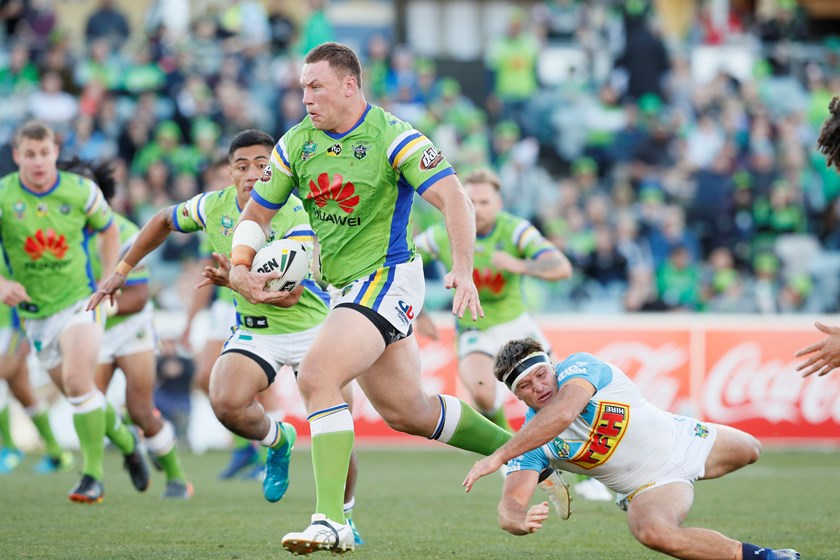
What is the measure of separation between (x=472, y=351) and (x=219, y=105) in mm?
10074

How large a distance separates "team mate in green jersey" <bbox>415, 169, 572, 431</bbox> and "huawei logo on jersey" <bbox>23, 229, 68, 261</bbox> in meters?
3.02

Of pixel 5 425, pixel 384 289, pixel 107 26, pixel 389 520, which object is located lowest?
pixel 5 425

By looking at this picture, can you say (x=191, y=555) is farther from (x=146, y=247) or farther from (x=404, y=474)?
(x=404, y=474)

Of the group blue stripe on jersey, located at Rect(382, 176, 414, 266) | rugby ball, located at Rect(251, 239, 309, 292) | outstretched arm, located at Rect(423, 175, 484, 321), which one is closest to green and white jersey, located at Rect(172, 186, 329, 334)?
rugby ball, located at Rect(251, 239, 309, 292)

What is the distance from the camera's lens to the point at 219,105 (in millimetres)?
20031

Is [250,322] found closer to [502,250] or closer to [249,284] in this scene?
[249,284]

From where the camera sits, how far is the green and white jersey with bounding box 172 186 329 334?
8.48 m

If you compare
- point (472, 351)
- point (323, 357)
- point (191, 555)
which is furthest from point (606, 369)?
point (472, 351)

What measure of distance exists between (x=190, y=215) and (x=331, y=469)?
98.4 inches

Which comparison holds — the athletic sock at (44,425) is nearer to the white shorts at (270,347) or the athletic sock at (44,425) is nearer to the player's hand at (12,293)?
the player's hand at (12,293)

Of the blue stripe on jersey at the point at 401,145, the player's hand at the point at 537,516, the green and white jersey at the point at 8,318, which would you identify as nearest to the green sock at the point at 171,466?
the green and white jersey at the point at 8,318

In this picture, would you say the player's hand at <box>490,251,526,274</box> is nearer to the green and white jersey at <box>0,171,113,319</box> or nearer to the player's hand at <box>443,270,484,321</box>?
the green and white jersey at <box>0,171,113,319</box>

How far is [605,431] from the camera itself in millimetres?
6879

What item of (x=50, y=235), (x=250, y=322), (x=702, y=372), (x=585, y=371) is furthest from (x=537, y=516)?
(x=702, y=372)
